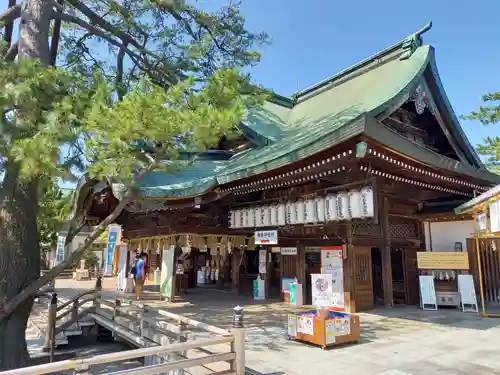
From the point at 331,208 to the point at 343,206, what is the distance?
0.39 metres

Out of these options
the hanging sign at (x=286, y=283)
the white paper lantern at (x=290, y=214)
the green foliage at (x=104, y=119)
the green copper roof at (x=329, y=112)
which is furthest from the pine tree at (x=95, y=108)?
the hanging sign at (x=286, y=283)

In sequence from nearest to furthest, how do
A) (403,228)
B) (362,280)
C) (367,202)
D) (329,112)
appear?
(367,202), (362,280), (403,228), (329,112)

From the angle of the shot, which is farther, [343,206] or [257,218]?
[257,218]

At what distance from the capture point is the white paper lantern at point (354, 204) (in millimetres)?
8398

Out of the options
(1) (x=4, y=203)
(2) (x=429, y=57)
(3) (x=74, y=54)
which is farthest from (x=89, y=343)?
(2) (x=429, y=57)

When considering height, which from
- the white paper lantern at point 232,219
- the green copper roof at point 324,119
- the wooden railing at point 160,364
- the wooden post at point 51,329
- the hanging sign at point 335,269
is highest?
the green copper roof at point 324,119

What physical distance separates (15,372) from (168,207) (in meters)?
7.27

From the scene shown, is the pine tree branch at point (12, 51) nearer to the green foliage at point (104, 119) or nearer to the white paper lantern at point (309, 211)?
the green foliage at point (104, 119)

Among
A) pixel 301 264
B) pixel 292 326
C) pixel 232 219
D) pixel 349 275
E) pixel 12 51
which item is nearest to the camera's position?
pixel 292 326

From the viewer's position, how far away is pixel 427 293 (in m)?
10.5

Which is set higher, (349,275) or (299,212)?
(299,212)

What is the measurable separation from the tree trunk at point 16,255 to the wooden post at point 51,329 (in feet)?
4.03

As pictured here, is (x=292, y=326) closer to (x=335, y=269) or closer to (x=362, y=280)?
(x=335, y=269)

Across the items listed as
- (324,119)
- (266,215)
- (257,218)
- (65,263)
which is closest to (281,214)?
(266,215)
